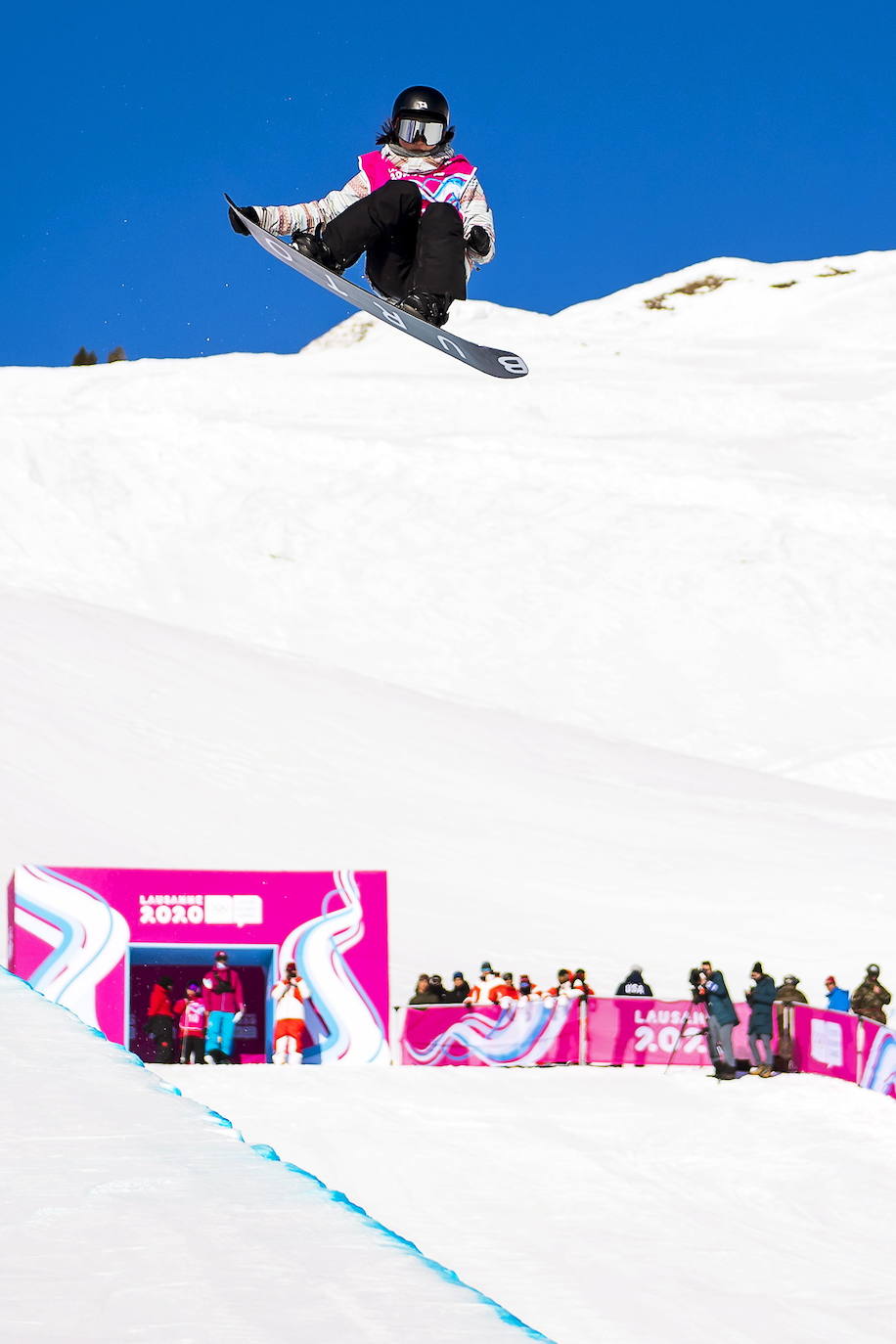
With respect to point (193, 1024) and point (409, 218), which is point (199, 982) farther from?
point (409, 218)

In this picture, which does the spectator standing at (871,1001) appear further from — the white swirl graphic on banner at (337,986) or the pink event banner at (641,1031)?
the white swirl graphic on banner at (337,986)

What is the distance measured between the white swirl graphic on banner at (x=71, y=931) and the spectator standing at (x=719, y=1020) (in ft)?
14.6

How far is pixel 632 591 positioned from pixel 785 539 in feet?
14.5

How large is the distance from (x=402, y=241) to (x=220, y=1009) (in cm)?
703

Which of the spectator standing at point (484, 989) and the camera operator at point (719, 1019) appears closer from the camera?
the camera operator at point (719, 1019)

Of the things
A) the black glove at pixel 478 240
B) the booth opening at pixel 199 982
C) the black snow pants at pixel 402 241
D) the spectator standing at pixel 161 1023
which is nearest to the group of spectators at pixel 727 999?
the booth opening at pixel 199 982

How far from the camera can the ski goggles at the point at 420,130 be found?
7664 mm

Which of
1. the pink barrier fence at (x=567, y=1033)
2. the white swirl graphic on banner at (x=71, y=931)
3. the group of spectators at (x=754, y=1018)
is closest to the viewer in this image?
the white swirl graphic on banner at (x=71, y=931)

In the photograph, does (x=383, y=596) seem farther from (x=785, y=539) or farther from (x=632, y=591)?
(x=785, y=539)

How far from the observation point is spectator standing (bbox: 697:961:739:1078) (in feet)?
44.1

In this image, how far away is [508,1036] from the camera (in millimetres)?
14250

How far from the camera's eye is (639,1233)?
977cm

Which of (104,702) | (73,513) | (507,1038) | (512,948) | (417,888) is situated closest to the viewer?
(507,1038)

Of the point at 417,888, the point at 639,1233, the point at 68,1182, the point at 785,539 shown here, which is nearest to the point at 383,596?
the point at 785,539
